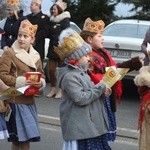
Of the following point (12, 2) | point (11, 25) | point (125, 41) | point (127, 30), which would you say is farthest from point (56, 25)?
point (127, 30)

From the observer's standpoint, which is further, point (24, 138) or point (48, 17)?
point (48, 17)

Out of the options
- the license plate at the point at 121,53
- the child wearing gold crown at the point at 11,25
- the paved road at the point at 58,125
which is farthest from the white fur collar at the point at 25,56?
the license plate at the point at 121,53

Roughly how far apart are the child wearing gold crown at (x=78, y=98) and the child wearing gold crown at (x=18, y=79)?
0.67 meters

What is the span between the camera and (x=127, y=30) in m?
10.2

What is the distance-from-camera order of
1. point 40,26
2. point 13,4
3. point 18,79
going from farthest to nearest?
point 40,26, point 13,4, point 18,79

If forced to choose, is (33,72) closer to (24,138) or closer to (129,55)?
(24,138)

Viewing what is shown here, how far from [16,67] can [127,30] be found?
5.39 metres

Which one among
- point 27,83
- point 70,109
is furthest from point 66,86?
point 27,83

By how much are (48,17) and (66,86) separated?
5.30 meters

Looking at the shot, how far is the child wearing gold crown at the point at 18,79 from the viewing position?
5.06 metres

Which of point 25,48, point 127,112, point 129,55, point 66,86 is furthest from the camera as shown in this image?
point 129,55

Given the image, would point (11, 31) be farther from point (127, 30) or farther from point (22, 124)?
point (22, 124)

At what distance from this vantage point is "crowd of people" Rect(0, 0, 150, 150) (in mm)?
4387

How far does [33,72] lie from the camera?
4941 mm
